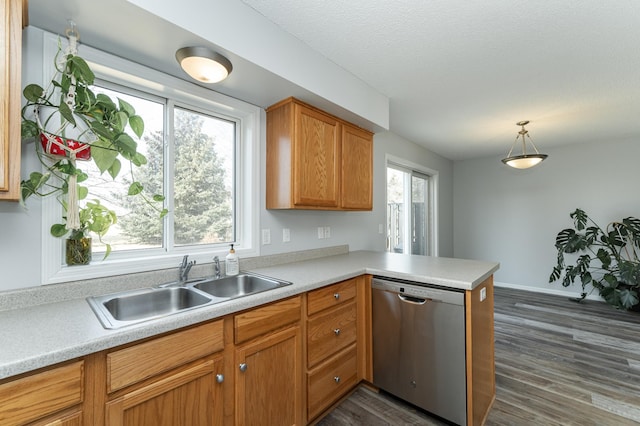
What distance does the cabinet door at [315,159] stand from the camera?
2016 millimetres

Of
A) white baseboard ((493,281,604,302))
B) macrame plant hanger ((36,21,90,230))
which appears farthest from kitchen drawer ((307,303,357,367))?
white baseboard ((493,281,604,302))

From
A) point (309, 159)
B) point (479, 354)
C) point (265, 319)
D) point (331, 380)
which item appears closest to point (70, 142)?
point (265, 319)

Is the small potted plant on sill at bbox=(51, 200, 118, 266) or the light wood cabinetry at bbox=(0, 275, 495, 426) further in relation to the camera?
the small potted plant on sill at bbox=(51, 200, 118, 266)

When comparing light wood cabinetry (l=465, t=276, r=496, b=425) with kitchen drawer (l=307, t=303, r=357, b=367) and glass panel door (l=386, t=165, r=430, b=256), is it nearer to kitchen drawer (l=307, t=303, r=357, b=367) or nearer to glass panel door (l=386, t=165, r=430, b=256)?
kitchen drawer (l=307, t=303, r=357, b=367)

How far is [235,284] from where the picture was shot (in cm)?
181

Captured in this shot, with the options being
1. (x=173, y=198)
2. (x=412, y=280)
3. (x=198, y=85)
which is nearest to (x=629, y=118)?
(x=412, y=280)

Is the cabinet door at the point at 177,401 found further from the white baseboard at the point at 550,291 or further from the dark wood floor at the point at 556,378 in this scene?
the white baseboard at the point at 550,291

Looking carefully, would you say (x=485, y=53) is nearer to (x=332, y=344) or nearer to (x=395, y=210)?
(x=332, y=344)

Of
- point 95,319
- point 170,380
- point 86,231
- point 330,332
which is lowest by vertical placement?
point 330,332

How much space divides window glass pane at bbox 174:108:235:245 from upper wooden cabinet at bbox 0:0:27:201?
2.78 feet

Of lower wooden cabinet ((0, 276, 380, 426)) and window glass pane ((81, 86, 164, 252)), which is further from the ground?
window glass pane ((81, 86, 164, 252))

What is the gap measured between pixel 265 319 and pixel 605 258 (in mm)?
4775

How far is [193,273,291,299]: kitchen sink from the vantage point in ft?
5.45

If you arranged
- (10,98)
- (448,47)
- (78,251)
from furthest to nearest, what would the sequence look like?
(448,47)
(78,251)
(10,98)
